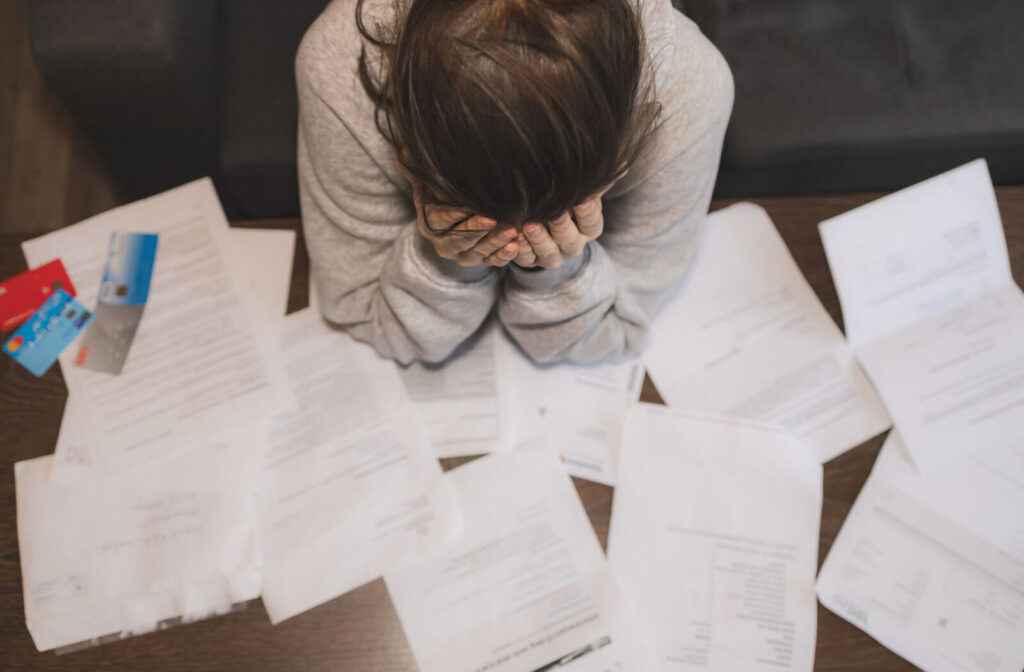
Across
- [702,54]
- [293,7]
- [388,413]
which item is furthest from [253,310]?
[702,54]

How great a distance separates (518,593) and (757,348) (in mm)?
406

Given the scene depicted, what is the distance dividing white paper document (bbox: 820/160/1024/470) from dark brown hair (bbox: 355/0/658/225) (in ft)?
1.57

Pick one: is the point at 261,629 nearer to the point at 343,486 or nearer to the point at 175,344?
the point at 343,486

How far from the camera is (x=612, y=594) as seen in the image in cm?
79

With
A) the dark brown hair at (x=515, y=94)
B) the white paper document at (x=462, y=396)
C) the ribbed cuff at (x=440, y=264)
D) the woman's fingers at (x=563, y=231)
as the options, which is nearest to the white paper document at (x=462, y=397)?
the white paper document at (x=462, y=396)

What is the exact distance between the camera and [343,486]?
0.80 metres

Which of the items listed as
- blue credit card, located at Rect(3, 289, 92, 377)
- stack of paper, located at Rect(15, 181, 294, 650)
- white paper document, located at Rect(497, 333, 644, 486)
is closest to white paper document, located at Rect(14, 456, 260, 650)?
stack of paper, located at Rect(15, 181, 294, 650)

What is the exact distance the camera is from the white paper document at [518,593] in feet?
2.53

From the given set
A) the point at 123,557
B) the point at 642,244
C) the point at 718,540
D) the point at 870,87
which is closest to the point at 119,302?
the point at 123,557

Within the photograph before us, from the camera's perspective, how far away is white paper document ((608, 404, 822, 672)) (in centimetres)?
78

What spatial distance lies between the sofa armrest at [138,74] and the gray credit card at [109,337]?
25 centimetres

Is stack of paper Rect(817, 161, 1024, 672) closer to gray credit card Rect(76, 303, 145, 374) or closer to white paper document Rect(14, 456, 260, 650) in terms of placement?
white paper document Rect(14, 456, 260, 650)

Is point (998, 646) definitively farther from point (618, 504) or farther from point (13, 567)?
point (13, 567)

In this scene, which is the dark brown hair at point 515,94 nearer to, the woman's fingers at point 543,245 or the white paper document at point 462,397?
the woman's fingers at point 543,245
